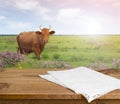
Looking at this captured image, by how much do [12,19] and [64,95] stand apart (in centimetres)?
164

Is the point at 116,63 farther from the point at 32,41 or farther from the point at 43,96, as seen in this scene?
the point at 43,96

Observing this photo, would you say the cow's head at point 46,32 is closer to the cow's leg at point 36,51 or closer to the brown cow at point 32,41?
the brown cow at point 32,41

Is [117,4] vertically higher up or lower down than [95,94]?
higher up

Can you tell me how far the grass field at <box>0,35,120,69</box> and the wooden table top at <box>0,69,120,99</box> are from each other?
3.52ft

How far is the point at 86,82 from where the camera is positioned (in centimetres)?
142

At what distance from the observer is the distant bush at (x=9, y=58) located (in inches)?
107

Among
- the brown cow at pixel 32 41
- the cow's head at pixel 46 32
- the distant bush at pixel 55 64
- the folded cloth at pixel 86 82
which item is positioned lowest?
the distant bush at pixel 55 64

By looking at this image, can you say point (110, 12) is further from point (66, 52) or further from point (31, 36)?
point (31, 36)

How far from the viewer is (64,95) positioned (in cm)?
126

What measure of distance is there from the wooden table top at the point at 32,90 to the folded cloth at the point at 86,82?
3cm

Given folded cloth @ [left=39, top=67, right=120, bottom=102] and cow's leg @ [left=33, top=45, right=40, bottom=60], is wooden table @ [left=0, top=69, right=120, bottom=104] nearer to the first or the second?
folded cloth @ [left=39, top=67, right=120, bottom=102]

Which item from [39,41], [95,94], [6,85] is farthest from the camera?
[39,41]

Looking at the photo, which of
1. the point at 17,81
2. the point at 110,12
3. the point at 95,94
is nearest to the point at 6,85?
the point at 17,81

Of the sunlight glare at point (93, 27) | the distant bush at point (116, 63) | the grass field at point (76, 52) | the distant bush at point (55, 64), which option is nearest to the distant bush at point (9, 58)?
the grass field at point (76, 52)
